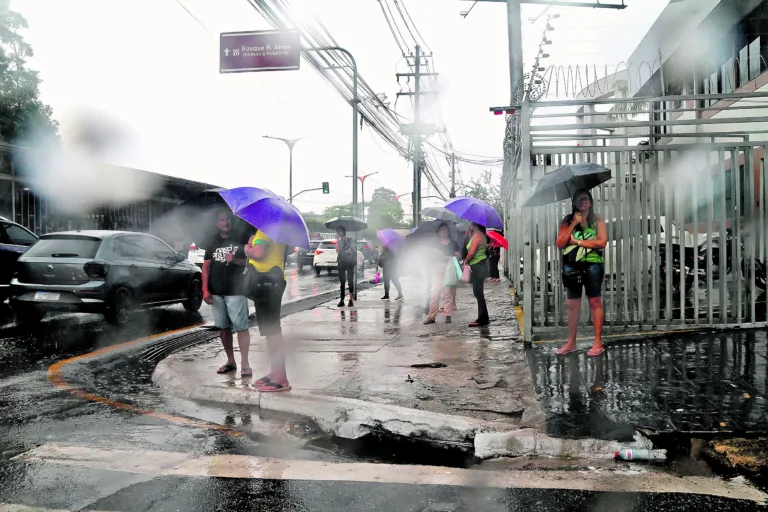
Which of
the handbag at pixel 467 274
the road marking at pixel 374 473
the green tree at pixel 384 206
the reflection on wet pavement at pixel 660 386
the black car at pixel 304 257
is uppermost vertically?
the green tree at pixel 384 206

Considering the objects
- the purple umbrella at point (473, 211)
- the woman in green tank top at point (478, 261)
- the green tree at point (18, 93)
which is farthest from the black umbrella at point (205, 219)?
the green tree at point (18, 93)

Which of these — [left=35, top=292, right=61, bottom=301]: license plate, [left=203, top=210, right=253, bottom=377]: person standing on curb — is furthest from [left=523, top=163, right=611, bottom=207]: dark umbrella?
[left=35, top=292, right=61, bottom=301]: license plate

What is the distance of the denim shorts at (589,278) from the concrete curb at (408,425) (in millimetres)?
2521

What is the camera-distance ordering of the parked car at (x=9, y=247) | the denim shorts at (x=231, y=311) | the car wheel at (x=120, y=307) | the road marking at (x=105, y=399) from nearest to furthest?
the road marking at (x=105, y=399) → the denim shorts at (x=231, y=311) → the car wheel at (x=120, y=307) → the parked car at (x=9, y=247)

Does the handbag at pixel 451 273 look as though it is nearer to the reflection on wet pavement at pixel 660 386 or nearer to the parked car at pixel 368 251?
the reflection on wet pavement at pixel 660 386

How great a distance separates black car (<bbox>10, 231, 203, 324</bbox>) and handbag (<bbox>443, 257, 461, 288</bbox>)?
4.59 meters

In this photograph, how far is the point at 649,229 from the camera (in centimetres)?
711

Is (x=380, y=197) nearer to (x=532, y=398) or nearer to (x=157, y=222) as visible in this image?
(x=157, y=222)

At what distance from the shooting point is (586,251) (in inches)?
249

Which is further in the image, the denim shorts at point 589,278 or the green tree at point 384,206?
the green tree at point 384,206

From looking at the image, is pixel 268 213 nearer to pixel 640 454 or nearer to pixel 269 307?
pixel 269 307

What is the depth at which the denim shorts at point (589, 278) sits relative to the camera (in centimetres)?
630

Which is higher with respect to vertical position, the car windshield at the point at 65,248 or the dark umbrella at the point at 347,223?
the dark umbrella at the point at 347,223

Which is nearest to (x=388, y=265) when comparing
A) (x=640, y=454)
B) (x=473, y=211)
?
(x=473, y=211)
